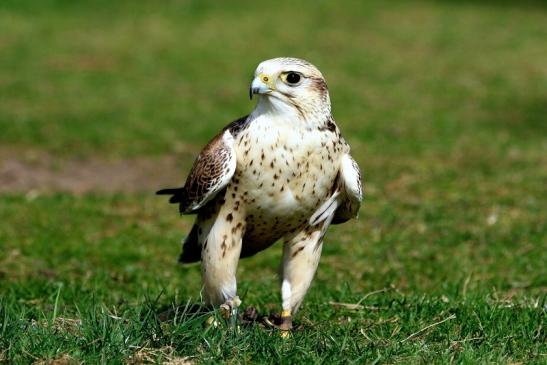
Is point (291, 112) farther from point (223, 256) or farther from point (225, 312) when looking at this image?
point (225, 312)

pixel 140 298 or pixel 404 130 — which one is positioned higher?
pixel 140 298

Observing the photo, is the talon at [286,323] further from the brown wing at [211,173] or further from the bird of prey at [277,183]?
the brown wing at [211,173]

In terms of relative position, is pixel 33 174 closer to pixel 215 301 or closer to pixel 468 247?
pixel 468 247

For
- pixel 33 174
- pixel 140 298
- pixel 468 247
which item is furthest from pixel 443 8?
pixel 140 298

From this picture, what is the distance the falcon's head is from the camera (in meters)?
4.37

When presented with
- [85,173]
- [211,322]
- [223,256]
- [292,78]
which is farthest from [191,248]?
[85,173]

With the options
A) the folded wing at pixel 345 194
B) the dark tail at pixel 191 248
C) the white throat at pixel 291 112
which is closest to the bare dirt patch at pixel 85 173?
the dark tail at pixel 191 248

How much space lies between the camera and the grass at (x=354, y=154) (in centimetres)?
436

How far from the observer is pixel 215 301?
4781 mm

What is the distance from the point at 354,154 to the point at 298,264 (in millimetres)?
6539

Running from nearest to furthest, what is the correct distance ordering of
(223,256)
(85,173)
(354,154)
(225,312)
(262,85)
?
(262,85)
(225,312)
(223,256)
(85,173)
(354,154)

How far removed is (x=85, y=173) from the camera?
10625 millimetres

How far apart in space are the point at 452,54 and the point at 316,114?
13936 millimetres

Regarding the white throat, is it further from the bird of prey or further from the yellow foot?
the yellow foot
